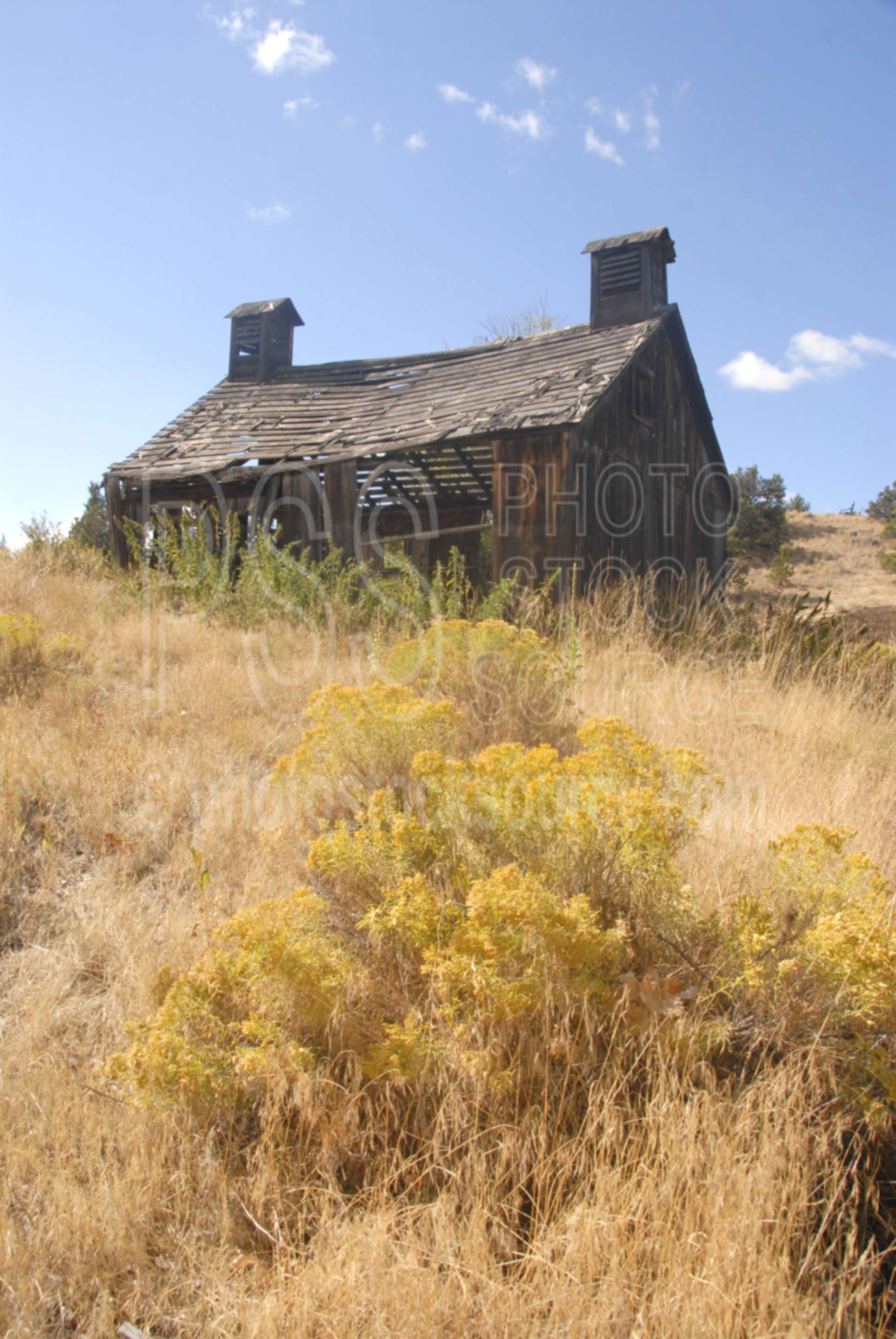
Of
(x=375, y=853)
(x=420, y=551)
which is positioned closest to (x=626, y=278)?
(x=420, y=551)

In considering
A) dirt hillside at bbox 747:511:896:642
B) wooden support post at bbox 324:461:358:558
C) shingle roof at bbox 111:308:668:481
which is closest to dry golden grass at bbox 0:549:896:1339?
shingle roof at bbox 111:308:668:481

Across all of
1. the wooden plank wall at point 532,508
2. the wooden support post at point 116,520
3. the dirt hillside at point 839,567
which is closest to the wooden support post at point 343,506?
the wooden plank wall at point 532,508

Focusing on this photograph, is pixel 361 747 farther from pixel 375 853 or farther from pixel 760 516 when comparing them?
pixel 760 516

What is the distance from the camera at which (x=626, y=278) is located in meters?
12.2

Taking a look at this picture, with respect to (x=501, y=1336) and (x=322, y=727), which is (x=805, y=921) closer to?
(x=501, y=1336)

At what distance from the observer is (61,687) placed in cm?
548

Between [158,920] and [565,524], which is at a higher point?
[565,524]

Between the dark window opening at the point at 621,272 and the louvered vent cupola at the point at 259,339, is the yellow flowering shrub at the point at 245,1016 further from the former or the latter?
the louvered vent cupola at the point at 259,339

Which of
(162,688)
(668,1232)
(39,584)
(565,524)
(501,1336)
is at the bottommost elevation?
(501,1336)

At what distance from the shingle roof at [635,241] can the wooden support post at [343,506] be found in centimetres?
556

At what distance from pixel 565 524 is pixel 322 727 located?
613 cm

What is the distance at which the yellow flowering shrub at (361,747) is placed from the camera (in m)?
3.50

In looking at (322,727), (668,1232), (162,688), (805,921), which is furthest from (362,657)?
(668,1232)

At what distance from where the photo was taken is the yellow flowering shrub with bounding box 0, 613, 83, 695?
5.45 metres
